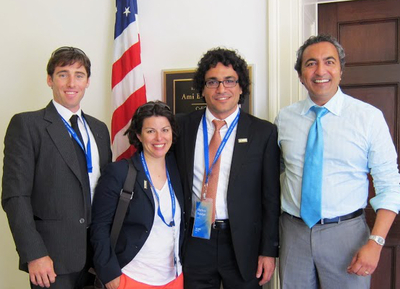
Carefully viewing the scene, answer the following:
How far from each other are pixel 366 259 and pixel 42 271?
4.82 ft

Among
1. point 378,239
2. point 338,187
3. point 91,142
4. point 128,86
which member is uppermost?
point 128,86

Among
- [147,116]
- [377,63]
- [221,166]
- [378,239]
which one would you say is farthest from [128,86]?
[378,239]

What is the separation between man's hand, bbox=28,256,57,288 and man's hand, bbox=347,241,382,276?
54.8 inches

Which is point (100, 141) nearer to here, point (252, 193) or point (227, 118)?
point (227, 118)

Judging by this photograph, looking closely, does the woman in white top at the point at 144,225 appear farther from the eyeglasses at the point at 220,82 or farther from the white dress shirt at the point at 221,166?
the eyeglasses at the point at 220,82

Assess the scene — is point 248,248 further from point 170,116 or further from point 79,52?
point 79,52

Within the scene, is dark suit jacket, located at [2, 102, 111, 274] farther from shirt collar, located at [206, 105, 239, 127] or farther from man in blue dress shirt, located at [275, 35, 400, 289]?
man in blue dress shirt, located at [275, 35, 400, 289]

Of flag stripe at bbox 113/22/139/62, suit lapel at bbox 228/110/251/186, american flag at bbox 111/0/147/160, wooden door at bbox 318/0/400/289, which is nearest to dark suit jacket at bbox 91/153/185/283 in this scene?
suit lapel at bbox 228/110/251/186

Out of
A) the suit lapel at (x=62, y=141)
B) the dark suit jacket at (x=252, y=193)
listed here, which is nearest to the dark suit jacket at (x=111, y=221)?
the suit lapel at (x=62, y=141)

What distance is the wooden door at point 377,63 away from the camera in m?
2.59

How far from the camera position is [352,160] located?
180cm

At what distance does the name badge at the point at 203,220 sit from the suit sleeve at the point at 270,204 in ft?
0.98

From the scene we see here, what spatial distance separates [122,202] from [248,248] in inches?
27.1

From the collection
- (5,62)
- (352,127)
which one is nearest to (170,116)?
(352,127)
